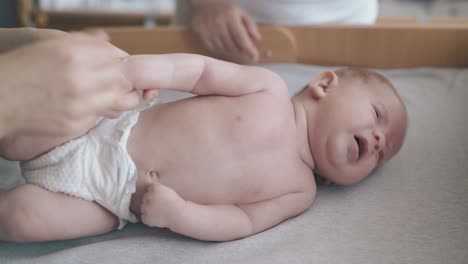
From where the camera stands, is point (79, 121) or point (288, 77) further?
point (288, 77)

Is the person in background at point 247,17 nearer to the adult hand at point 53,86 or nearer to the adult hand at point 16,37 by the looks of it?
the adult hand at point 16,37

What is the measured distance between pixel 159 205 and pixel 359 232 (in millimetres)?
285

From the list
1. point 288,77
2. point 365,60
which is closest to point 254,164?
point 288,77

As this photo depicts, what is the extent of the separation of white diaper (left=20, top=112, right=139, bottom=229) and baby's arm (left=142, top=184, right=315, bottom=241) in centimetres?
6

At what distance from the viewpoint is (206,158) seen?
76 centimetres

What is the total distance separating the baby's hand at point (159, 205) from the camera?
69 cm

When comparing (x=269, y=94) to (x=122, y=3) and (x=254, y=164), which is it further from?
(x=122, y=3)

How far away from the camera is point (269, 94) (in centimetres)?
84

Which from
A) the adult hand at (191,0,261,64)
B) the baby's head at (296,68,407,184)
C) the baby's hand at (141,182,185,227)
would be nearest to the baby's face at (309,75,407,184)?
the baby's head at (296,68,407,184)

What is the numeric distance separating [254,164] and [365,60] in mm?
639

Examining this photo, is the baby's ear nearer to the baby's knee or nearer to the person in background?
the person in background

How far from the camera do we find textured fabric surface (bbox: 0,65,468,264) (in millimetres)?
679

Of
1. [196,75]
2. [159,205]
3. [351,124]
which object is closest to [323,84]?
[351,124]

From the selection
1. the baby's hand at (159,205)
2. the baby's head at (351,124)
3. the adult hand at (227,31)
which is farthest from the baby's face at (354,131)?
the adult hand at (227,31)
